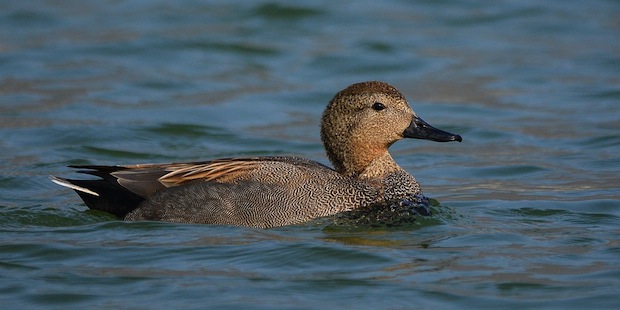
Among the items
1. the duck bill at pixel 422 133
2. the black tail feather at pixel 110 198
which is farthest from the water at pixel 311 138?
the duck bill at pixel 422 133

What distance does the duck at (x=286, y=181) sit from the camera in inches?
365

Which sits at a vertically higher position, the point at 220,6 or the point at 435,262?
the point at 220,6

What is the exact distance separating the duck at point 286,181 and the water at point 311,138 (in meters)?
0.16

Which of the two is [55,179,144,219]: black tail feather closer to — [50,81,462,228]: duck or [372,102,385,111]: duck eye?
[50,81,462,228]: duck

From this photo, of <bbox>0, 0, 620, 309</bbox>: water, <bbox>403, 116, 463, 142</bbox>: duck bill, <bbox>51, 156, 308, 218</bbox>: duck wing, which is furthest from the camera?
<bbox>403, 116, 463, 142</bbox>: duck bill

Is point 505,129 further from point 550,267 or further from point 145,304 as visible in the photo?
point 145,304

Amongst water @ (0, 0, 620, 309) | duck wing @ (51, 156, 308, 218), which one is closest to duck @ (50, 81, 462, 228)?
duck wing @ (51, 156, 308, 218)

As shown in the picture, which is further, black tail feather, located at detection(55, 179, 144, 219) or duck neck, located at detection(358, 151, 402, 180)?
duck neck, located at detection(358, 151, 402, 180)

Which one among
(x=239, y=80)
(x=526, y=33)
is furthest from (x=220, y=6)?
(x=526, y=33)

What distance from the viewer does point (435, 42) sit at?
18.0 meters

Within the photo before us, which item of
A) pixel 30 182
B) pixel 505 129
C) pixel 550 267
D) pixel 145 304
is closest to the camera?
pixel 145 304

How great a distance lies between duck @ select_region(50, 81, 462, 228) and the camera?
9.27 metres

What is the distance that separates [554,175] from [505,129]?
2.09 m

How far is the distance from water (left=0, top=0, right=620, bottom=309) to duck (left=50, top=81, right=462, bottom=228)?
0.52ft
